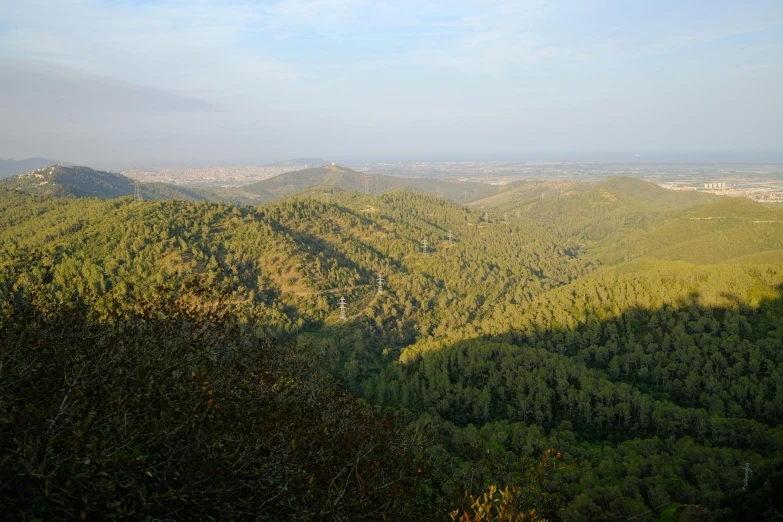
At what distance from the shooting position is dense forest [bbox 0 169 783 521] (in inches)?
250

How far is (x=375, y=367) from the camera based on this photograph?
4684cm

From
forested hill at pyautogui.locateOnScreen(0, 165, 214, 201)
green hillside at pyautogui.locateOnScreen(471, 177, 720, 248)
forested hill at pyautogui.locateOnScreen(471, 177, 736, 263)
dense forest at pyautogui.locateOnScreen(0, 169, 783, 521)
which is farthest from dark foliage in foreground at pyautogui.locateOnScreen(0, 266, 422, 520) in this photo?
green hillside at pyautogui.locateOnScreen(471, 177, 720, 248)

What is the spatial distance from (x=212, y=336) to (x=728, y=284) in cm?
5529

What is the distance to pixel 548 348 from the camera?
158 ft

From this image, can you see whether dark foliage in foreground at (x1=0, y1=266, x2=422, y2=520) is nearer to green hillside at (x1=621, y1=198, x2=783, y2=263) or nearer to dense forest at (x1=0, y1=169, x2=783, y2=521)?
dense forest at (x1=0, y1=169, x2=783, y2=521)

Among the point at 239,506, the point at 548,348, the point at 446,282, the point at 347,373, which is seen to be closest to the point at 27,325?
the point at 239,506

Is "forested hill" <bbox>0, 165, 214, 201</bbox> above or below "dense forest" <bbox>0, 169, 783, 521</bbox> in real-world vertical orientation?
above

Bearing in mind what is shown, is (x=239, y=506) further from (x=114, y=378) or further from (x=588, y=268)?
(x=588, y=268)

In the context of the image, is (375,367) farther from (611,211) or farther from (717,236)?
(611,211)

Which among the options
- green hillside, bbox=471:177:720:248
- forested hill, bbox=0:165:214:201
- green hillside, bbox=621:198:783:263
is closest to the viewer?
green hillside, bbox=621:198:783:263

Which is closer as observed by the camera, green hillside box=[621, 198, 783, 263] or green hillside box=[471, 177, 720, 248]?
green hillside box=[621, 198, 783, 263]

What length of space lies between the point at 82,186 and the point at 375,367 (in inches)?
5529

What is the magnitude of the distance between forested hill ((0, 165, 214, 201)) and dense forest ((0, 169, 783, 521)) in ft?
148

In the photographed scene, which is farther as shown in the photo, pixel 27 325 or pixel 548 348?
pixel 548 348
